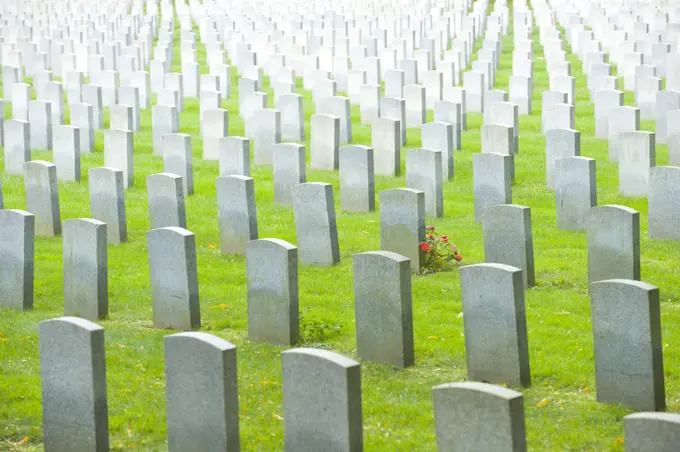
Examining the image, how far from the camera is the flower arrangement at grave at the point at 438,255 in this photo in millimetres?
10648

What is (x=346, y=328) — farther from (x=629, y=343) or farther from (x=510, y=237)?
(x=629, y=343)

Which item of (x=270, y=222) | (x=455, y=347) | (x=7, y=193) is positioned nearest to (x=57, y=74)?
(x=7, y=193)

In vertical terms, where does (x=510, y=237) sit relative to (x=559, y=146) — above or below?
below

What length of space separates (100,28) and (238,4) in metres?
6.39

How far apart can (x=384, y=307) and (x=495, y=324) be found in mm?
784

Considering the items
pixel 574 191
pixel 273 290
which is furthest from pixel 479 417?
pixel 574 191

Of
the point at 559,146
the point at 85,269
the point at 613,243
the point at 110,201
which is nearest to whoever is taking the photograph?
the point at 85,269

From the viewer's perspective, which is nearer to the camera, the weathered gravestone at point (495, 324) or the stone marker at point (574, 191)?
the weathered gravestone at point (495, 324)

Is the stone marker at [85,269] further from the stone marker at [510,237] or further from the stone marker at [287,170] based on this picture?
the stone marker at [287,170]

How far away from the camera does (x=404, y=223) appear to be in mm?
10680

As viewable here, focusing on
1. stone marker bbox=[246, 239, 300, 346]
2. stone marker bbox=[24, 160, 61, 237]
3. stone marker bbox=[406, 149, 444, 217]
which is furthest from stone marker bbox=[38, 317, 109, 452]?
stone marker bbox=[406, 149, 444, 217]

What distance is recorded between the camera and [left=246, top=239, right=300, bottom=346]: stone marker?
8.59 m

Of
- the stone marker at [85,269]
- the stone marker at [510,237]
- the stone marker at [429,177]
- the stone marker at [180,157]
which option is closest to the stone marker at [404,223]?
the stone marker at [510,237]

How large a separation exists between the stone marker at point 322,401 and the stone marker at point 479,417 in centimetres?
45
